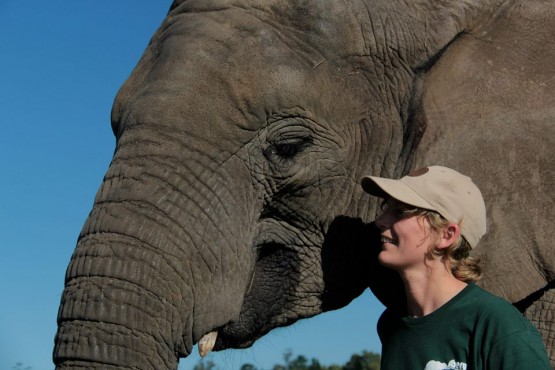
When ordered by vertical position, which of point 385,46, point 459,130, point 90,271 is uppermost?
point 385,46

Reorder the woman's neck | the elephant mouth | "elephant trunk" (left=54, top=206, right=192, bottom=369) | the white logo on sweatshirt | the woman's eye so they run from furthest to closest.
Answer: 1. the elephant mouth
2. "elephant trunk" (left=54, top=206, right=192, bottom=369)
3. the woman's eye
4. the woman's neck
5. the white logo on sweatshirt

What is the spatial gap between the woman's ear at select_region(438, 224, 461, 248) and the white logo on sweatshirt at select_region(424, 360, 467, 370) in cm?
36

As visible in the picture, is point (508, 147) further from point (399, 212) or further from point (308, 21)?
point (399, 212)

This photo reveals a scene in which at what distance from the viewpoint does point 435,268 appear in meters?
3.53

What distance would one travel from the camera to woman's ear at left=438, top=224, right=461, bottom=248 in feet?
11.6

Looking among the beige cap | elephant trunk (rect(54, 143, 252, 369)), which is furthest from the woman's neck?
elephant trunk (rect(54, 143, 252, 369))

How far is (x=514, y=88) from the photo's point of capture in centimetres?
456

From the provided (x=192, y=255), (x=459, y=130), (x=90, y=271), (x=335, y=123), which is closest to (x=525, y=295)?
(x=459, y=130)

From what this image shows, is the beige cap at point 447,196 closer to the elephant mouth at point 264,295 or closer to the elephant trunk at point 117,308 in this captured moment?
the elephant trunk at point 117,308

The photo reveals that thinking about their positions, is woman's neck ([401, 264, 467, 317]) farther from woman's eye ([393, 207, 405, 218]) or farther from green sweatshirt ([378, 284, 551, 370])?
woman's eye ([393, 207, 405, 218])

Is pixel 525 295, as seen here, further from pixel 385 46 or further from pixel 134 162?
pixel 134 162

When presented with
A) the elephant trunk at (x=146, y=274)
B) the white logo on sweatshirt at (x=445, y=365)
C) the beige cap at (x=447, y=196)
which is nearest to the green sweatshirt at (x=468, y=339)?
the white logo on sweatshirt at (x=445, y=365)

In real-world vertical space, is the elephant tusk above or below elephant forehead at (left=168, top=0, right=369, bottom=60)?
below

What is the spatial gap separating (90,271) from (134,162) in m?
0.45
